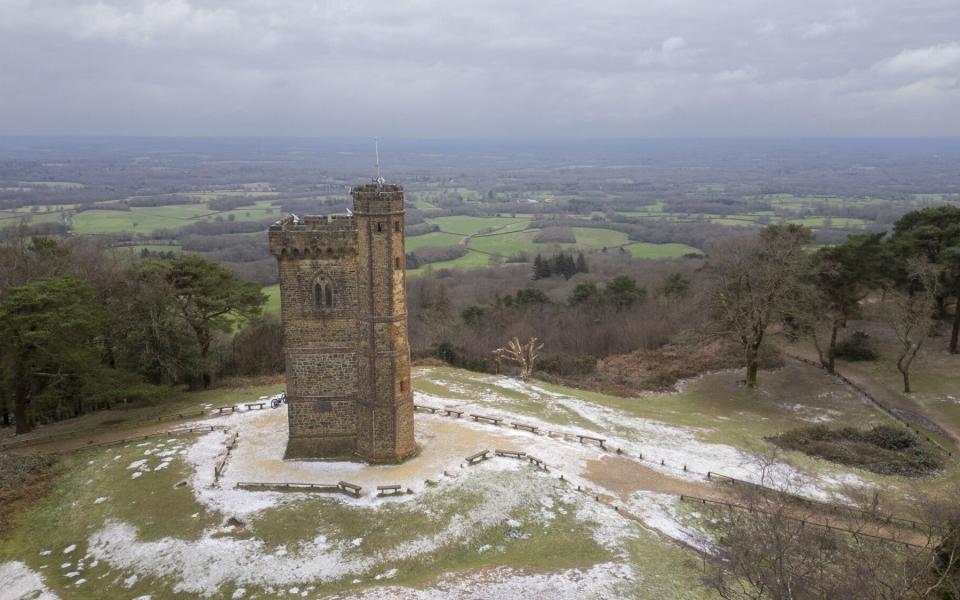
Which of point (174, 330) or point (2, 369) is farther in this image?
point (174, 330)

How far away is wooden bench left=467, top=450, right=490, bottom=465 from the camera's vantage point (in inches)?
1059

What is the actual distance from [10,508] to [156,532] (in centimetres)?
780

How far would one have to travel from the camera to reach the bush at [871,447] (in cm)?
2856

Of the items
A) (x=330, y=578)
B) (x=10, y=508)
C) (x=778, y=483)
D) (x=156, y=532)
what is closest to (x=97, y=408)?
(x=10, y=508)

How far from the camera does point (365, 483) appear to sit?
25188mm

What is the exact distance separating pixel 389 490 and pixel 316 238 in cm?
1110

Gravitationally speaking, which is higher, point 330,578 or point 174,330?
point 174,330

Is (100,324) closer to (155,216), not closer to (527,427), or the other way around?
(527,427)

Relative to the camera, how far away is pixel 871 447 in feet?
100.0

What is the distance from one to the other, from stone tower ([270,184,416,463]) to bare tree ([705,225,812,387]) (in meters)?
24.2

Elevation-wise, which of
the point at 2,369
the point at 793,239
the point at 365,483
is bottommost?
the point at 365,483

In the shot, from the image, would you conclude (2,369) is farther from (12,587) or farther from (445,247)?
(445,247)

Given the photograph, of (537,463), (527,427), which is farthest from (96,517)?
(527,427)

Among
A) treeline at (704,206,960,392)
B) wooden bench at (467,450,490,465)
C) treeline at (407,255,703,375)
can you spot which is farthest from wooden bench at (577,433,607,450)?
treeline at (407,255,703,375)
